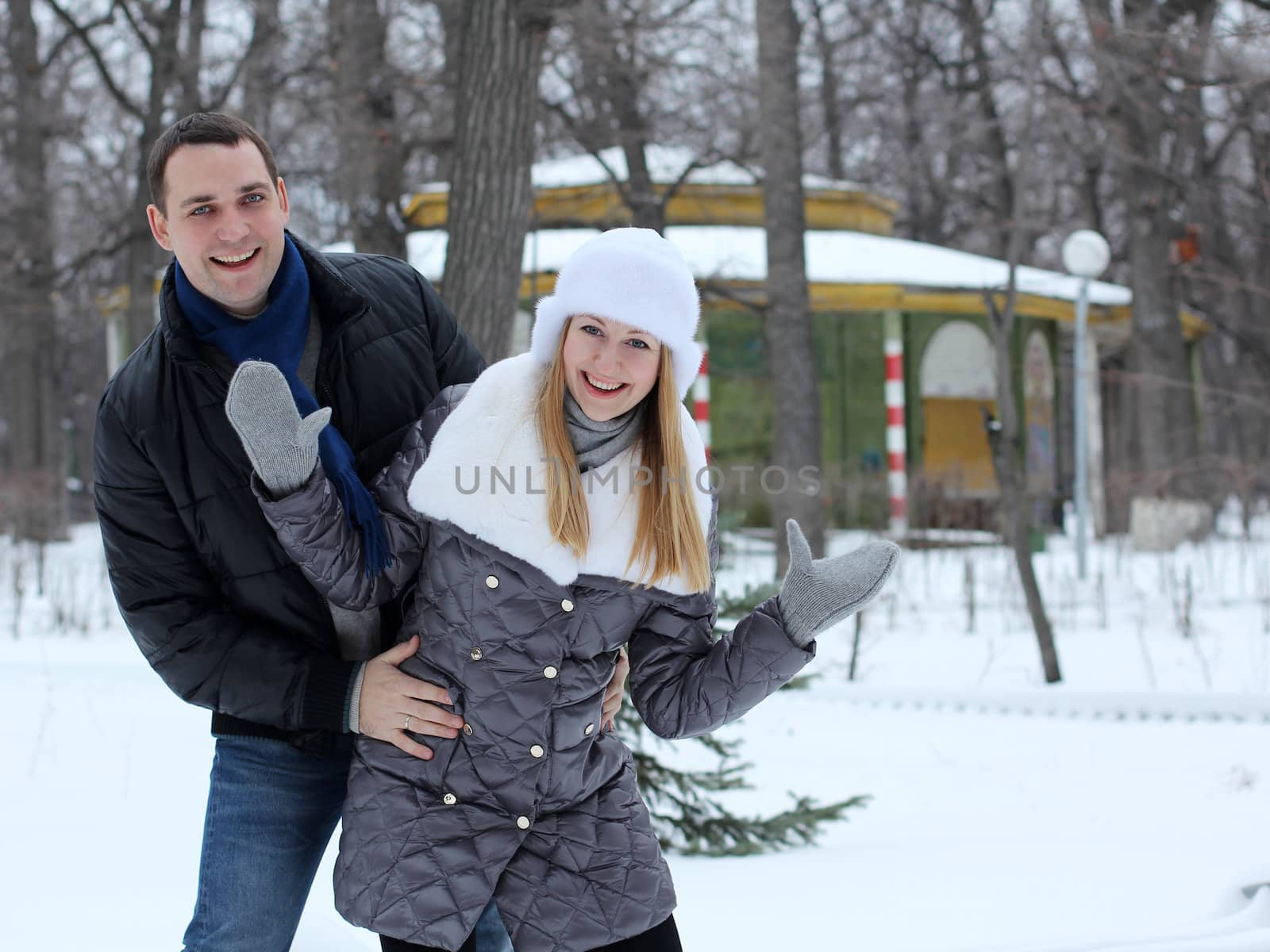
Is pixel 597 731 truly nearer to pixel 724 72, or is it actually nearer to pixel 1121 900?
pixel 1121 900

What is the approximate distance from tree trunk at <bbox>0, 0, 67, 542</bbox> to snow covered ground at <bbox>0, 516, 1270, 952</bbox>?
7962 millimetres

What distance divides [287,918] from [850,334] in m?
14.7

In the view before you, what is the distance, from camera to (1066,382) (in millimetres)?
27578

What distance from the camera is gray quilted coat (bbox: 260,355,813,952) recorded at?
7.74 feet

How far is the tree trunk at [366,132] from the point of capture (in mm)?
8844

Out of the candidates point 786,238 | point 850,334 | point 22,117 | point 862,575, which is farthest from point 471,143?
point 22,117

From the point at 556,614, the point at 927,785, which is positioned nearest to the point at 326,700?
the point at 556,614

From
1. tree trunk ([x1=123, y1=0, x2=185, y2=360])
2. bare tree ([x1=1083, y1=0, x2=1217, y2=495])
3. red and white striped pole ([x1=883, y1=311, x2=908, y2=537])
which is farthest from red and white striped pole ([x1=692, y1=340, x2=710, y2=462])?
tree trunk ([x1=123, y1=0, x2=185, y2=360])

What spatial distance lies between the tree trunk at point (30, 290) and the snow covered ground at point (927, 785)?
313 inches

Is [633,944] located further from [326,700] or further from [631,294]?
[631,294]

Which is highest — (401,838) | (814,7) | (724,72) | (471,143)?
(814,7)

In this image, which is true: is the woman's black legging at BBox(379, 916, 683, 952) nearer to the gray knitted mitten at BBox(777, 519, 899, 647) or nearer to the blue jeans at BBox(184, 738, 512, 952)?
the blue jeans at BBox(184, 738, 512, 952)

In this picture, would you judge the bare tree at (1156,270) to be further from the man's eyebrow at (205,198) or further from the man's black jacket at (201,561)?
the man's black jacket at (201,561)

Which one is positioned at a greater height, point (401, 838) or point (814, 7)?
point (814, 7)
